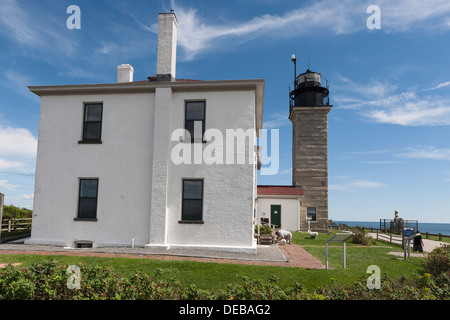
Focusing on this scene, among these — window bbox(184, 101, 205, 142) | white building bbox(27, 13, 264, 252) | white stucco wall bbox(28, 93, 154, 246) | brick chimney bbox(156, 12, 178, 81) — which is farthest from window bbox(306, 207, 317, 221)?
brick chimney bbox(156, 12, 178, 81)

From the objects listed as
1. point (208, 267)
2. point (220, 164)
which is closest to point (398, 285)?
point (208, 267)

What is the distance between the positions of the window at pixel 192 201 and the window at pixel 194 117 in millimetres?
1924

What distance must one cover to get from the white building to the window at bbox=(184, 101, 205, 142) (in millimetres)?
45

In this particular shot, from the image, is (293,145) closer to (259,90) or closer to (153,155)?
(259,90)

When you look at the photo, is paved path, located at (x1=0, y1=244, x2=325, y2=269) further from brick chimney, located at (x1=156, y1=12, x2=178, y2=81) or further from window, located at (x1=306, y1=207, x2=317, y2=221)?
window, located at (x1=306, y1=207, x2=317, y2=221)

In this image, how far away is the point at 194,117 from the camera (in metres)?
14.1

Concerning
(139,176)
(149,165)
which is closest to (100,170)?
Answer: (139,176)

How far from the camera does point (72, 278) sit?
6.47 metres

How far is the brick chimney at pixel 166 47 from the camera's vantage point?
14.7 m

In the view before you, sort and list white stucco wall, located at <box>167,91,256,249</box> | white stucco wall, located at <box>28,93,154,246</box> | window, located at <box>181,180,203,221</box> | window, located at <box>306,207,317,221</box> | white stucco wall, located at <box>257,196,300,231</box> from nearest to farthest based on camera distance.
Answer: white stucco wall, located at <box>167,91,256,249</box> < window, located at <box>181,180,203,221</box> < white stucco wall, located at <box>28,93,154,246</box> < white stucco wall, located at <box>257,196,300,231</box> < window, located at <box>306,207,317,221</box>

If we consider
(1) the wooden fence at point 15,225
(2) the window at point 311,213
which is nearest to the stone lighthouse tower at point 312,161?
(2) the window at point 311,213

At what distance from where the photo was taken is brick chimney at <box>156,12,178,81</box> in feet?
48.3
